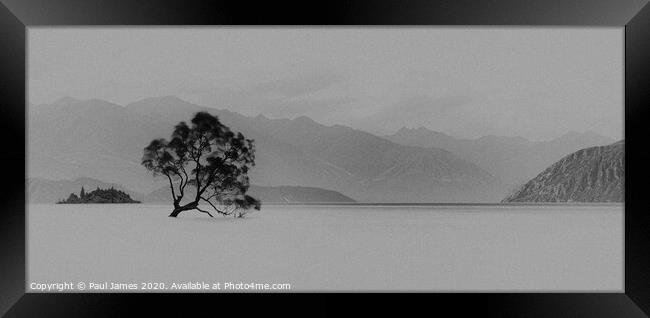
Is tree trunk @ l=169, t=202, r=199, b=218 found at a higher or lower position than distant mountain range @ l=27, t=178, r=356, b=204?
lower

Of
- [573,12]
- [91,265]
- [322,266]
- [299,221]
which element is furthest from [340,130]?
[91,265]

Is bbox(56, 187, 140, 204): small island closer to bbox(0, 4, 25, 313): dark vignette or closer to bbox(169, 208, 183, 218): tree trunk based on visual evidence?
bbox(169, 208, 183, 218): tree trunk

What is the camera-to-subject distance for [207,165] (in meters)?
4.07

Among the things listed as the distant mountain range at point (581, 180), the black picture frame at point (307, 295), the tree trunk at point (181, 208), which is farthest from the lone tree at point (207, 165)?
the distant mountain range at point (581, 180)

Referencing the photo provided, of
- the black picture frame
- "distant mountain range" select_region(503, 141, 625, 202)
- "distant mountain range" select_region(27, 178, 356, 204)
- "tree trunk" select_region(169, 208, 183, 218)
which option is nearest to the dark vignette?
the black picture frame

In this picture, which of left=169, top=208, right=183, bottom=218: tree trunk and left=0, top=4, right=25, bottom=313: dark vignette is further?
left=169, top=208, right=183, bottom=218: tree trunk

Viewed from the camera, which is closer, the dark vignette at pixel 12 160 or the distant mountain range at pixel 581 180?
the dark vignette at pixel 12 160

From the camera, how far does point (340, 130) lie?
3980mm

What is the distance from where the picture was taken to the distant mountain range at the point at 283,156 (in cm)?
389

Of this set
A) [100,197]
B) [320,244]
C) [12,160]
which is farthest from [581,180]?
[12,160]

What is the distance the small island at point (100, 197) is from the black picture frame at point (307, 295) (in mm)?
505

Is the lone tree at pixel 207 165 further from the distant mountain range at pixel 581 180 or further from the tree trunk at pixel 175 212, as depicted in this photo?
the distant mountain range at pixel 581 180

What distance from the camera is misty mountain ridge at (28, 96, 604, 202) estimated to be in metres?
3.89

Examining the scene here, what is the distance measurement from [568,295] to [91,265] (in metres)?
3.31
